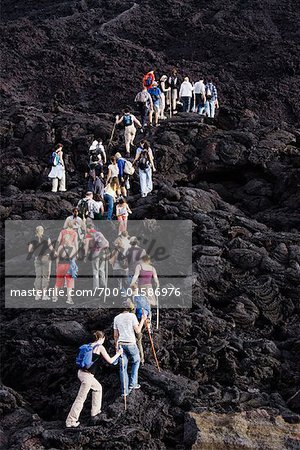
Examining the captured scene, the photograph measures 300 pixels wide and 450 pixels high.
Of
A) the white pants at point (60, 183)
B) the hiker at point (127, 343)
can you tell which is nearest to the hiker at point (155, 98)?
the white pants at point (60, 183)

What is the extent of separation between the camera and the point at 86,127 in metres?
23.8

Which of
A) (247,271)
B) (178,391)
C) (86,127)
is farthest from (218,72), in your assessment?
(178,391)

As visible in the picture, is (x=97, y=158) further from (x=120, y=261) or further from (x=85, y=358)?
(x=85, y=358)

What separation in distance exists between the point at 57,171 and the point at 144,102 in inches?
145

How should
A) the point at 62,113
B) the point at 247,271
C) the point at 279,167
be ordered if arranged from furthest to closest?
the point at 62,113 → the point at 279,167 → the point at 247,271

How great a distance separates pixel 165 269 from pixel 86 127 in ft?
32.5

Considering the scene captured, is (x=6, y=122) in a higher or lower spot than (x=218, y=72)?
lower

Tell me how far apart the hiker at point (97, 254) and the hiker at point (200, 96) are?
1169 centimetres

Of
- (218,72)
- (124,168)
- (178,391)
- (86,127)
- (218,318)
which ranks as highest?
(218,72)

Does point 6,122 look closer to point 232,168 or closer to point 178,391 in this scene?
point 232,168

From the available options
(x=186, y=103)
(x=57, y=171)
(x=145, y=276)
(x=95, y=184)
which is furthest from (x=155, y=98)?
(x=145, y=276)

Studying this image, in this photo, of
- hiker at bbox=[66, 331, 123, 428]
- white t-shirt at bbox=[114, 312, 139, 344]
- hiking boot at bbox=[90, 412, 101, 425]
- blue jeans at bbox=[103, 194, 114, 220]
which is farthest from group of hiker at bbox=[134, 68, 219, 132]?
hiking boot at bbox=[90, 412, 101, 425]

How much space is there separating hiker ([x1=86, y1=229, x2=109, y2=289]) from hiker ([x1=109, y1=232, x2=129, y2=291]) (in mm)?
199

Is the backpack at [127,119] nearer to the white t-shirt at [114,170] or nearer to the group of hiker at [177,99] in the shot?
the group of hiker at [177,99]
